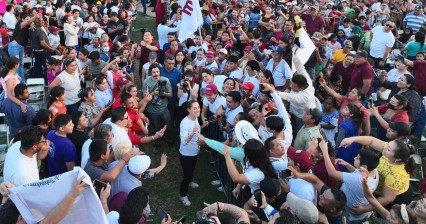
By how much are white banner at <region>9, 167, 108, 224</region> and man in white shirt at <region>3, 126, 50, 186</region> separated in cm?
104

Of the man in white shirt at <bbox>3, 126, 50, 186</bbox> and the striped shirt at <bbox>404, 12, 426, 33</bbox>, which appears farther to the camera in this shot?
the striped shirt at <bbox>404, 12, 426, 33</bbox>

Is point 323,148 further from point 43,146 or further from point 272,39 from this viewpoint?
point 272,39

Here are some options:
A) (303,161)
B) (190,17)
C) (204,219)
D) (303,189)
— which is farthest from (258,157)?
(190,17)

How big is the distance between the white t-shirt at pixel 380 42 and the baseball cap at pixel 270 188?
7.25 meters

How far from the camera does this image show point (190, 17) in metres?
8.63

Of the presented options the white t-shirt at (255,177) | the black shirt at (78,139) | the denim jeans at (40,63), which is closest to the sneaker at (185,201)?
the black shirt at (78,139)

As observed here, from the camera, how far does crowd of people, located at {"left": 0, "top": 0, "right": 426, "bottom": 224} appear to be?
15.0 feet

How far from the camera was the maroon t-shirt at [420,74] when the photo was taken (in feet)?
28.2

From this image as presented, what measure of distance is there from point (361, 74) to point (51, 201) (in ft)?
20.2

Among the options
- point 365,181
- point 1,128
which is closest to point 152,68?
point 1,128

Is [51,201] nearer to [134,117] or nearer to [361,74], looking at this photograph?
[134,117]

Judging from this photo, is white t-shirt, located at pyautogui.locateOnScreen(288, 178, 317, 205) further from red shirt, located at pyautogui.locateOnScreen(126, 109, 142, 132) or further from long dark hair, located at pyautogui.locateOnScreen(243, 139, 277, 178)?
red shirt, located at pyautogui.locateOnScreen(126, 109, 142, 132)

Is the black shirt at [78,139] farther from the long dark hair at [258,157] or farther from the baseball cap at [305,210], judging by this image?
the baseball cap at [305,210]

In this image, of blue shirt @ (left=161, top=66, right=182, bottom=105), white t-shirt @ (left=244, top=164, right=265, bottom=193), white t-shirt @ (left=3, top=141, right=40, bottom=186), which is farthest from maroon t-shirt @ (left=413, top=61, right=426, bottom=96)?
white t-shirt @ (left=3, top=141, right=40, bottom=186)
